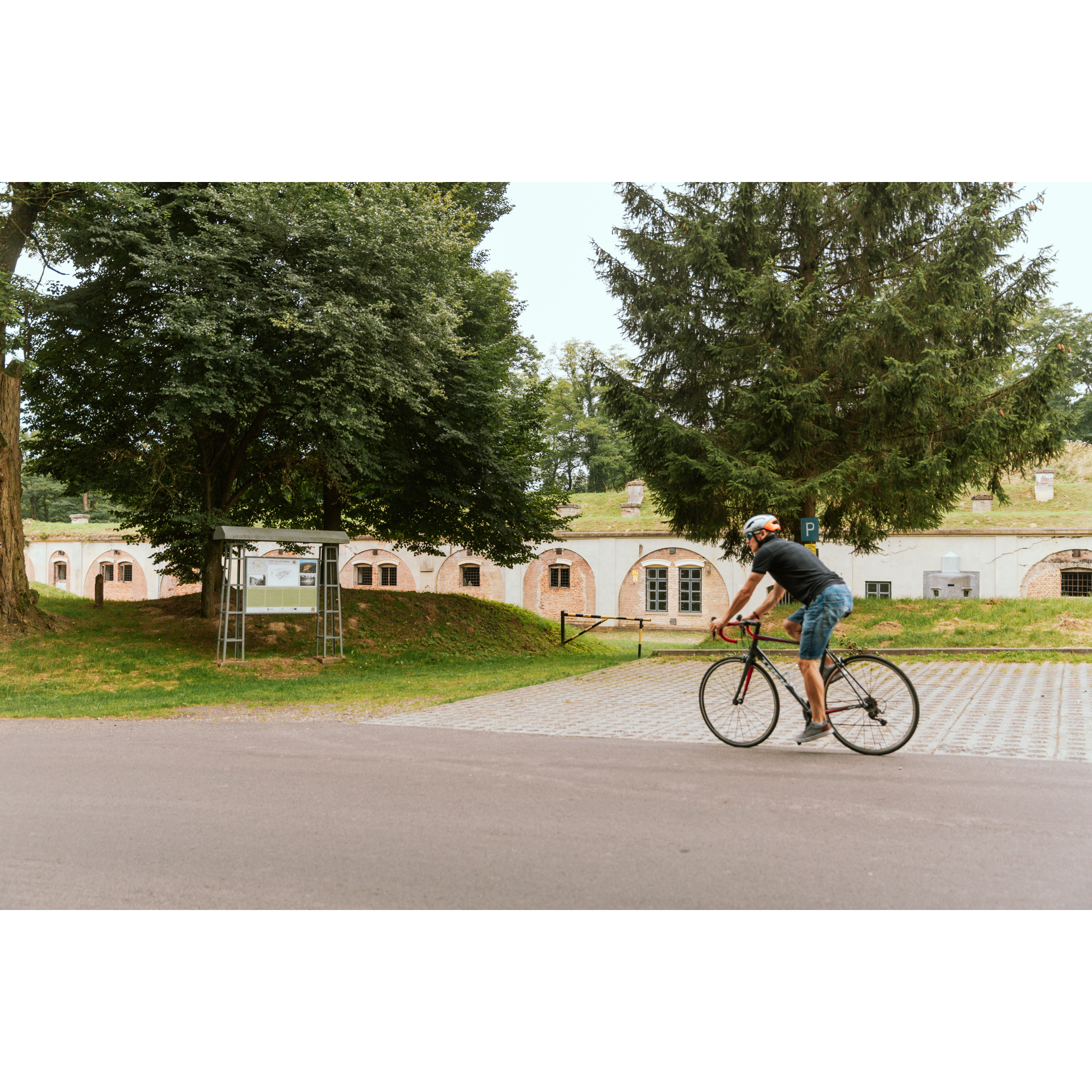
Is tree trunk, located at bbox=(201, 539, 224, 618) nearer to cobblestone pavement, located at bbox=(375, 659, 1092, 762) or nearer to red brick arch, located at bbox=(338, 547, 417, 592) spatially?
cobblestone pavement, located at bbox=(375, 659, 1092, 762)

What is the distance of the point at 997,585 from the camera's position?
31.9m

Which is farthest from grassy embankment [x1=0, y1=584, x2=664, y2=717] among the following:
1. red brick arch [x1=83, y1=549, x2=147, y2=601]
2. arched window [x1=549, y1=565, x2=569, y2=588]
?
red brick arch [x1=83, y1=549, x2=147, y2=601]

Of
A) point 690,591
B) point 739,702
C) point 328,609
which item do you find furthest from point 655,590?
point 739,702

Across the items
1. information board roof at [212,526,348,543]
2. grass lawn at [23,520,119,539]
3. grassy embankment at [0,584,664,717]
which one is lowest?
grassy embankment at [0,584,664,717]

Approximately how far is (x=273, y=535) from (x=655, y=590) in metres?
21.9

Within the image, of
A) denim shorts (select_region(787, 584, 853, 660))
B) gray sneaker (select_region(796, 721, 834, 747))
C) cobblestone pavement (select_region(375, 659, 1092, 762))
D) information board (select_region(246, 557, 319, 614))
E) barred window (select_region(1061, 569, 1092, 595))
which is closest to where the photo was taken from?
denim shorts (select_region(787, 584, 853, 660))

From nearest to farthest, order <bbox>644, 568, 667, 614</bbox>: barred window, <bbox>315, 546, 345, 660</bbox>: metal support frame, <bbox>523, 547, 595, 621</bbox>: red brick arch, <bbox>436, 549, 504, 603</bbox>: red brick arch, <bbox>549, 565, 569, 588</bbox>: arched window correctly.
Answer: <bbox>315, 546, 345, 660</bbox>: metal support frame → <bbox>644, 568, 667, 614</bbox>: barred window → <bbox>523, 547, 595, 621</bbox>: red brick arch → <bbox>549, 565, 569, 588</bbox>: arched window → <bbox>436, 549, 504, 603</bbox>: red brick arch

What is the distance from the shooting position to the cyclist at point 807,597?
22.6 feet

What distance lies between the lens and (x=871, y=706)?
7.01 metres

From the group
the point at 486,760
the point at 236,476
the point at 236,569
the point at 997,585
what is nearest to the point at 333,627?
the point at 236,569

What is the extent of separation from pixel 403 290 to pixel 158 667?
7.81m

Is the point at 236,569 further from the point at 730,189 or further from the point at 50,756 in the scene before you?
the point at 730,189

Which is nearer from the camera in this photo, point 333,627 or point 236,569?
point 236,569

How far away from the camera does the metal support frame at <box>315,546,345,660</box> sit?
1714cm
